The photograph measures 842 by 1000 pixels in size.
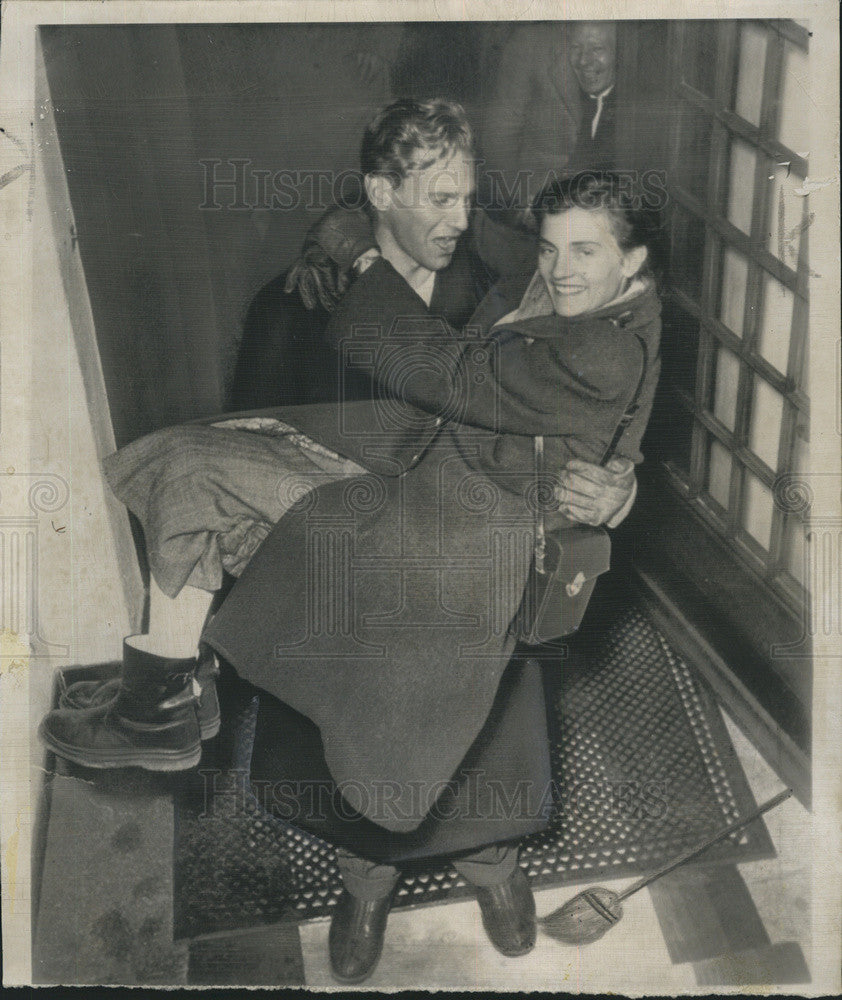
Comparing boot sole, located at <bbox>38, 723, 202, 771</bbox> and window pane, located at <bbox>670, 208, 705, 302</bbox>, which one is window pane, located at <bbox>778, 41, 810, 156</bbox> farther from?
boot sole, located at <bbox>38, 723, 202, 771</bbox>

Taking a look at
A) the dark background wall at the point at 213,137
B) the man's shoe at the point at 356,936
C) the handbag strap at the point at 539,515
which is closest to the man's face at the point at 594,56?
the dark background wall at the point at 213,137

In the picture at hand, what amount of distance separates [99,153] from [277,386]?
0.52 metres

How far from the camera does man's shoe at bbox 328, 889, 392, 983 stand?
7.63 feet

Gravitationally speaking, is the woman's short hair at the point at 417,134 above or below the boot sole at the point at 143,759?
above

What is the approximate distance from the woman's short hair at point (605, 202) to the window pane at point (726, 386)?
252mm

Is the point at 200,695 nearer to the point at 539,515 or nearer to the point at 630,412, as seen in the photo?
the point at 539,515

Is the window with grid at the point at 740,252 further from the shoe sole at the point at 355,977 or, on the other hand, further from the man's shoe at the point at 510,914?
the shoe sole at the point at 355,977

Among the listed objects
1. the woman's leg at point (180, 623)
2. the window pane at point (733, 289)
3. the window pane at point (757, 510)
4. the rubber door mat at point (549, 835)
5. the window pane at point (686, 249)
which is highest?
the window pane at point (686, 249)

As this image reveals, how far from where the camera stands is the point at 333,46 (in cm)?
230

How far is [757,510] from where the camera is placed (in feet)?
7.72

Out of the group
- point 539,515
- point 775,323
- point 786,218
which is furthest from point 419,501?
point 786,218

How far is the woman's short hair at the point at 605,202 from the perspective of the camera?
2273mm

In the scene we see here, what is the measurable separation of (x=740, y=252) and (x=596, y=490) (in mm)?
490

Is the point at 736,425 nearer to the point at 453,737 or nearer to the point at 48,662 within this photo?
the point at 453,737
